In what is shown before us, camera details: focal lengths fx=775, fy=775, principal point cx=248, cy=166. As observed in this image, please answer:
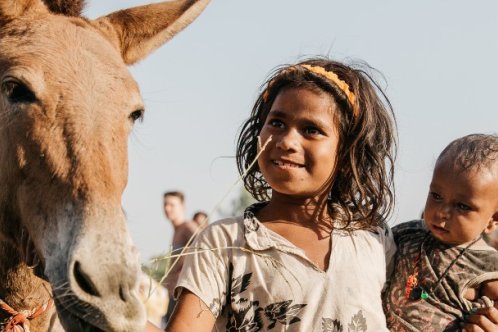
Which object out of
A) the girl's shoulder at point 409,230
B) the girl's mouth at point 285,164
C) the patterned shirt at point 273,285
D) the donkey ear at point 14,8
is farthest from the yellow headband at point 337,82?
the donkey ear at point 14,8

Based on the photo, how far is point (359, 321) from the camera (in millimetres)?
3621

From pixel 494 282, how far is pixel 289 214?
1.14 metres

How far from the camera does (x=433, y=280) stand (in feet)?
13.2

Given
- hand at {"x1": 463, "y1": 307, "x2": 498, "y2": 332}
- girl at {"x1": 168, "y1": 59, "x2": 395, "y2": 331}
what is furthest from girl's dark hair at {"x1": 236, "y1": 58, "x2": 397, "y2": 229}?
hand at {"x1": 463, "y1": 307, "x2": 498, "y2": 332}

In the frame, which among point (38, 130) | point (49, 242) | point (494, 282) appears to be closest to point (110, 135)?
point (38, 130)

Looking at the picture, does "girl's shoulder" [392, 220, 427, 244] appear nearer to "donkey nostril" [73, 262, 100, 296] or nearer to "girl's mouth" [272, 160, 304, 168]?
"girl's mouth" [272, 160, 304, 168]

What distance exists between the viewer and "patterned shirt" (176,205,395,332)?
3.58 meters

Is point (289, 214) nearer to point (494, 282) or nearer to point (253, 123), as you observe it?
point (253, 123)

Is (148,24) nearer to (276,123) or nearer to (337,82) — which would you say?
(276,123)

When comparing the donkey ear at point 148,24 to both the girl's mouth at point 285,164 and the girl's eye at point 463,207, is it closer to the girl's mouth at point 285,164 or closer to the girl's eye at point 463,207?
the girl's mouth at point 285,164

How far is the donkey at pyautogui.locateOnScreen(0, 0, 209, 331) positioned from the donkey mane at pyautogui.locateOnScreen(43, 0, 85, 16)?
10cm

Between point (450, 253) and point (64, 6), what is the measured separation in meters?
2.45

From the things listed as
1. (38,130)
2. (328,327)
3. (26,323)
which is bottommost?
(26,323)

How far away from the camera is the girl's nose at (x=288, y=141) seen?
379 cm
